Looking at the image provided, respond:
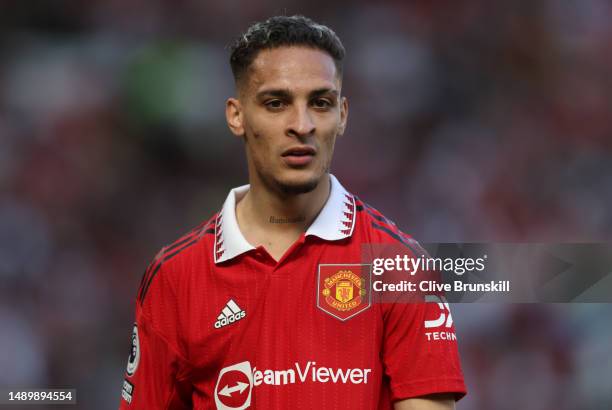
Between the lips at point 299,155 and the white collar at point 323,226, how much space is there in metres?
0.19

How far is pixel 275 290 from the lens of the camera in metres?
2.53

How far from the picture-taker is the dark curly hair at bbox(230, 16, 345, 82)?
8.20 feet

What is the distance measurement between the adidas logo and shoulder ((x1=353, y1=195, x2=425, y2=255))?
405mm

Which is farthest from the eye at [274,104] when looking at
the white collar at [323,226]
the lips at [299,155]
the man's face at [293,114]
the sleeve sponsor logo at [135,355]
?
the sleeve sponsor logo at [135,355]

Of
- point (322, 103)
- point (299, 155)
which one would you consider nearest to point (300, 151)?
point (299, 155)

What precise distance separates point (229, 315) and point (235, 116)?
1.87 feet

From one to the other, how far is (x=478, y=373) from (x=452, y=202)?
103 centimetres

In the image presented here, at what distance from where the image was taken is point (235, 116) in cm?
264

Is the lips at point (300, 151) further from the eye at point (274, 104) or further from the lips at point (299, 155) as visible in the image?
the eye at point (274, 104)

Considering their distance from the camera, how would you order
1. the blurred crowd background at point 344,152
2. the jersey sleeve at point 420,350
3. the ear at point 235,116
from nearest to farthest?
1. the jersey sleeve at point 420,350
2. the ear at point 235,116
3. the blurred crowd background at point 344,152

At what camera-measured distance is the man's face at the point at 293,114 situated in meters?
2.44

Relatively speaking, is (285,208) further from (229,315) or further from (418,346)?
(418,346)

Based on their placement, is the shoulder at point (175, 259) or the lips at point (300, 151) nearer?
the lips at point (300, 151)

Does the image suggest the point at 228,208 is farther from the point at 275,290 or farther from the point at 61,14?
the point at 61,14
